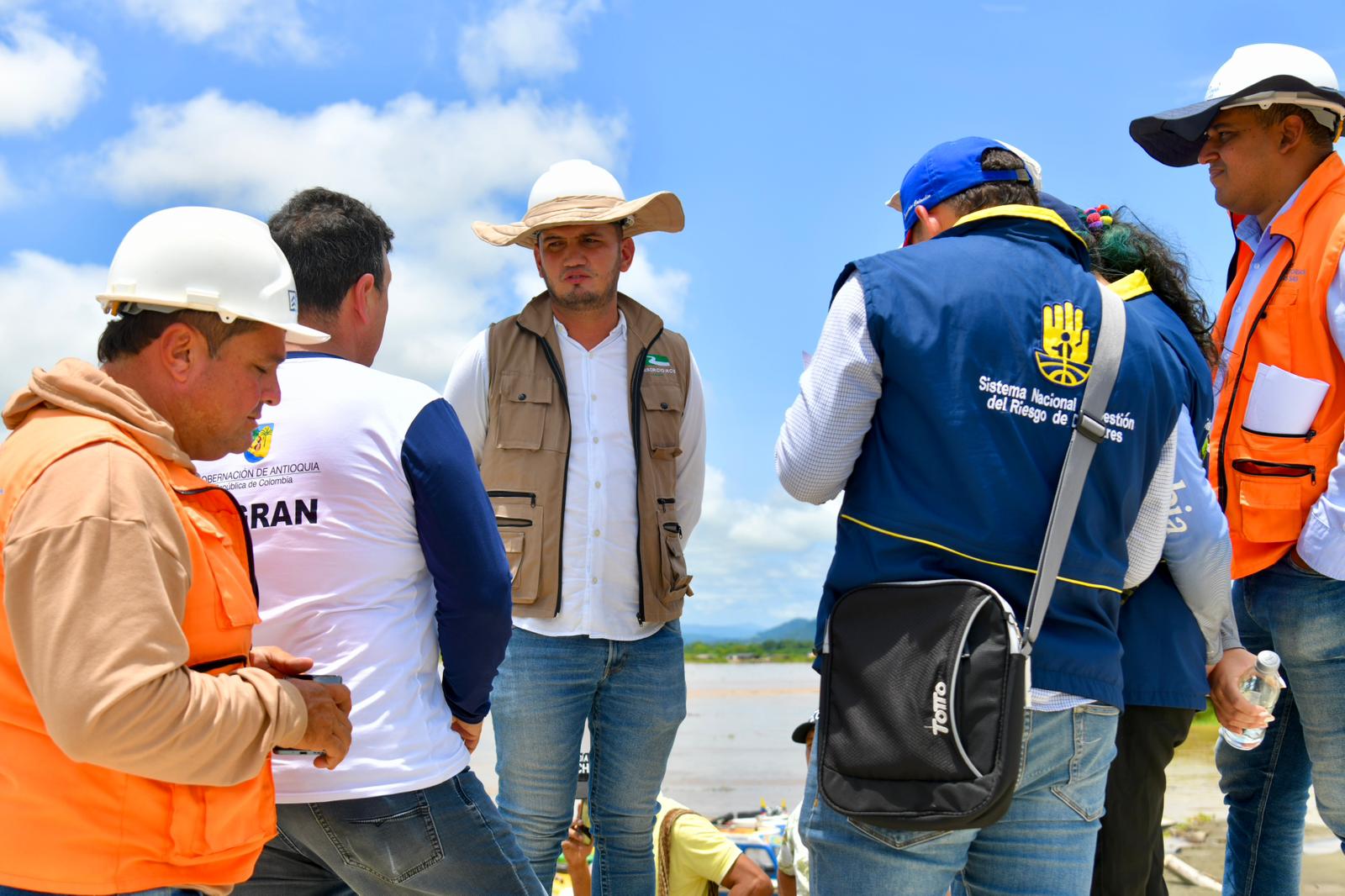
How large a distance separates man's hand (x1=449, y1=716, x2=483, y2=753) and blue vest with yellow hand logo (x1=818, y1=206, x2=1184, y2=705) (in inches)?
36.6

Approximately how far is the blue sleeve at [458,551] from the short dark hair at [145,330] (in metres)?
0.54

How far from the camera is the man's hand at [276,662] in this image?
206 centimetres

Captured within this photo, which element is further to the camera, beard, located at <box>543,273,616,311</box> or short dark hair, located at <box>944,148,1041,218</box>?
beard, located at <box>543,273,616,311</box>

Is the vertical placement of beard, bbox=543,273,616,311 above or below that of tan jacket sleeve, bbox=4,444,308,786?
above

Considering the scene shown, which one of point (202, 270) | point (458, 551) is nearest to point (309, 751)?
point (458, 551)

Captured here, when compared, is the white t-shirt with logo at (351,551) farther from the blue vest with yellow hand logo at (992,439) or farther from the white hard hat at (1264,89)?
the white hard hat at (1264,89)

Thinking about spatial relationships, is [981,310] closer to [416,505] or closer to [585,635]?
[416,505]

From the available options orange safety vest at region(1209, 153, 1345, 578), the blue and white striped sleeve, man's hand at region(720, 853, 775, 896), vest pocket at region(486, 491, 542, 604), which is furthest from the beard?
man's hand at region(720, 853, 775, 896)

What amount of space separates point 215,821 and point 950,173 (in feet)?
5.96

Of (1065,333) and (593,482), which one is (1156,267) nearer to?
(1065,333)

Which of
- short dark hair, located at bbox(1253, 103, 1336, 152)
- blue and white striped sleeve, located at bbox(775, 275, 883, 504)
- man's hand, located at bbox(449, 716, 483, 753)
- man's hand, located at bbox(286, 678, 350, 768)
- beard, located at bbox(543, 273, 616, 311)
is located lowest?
man's hand, located at bbox(449, 716, 483, 753)

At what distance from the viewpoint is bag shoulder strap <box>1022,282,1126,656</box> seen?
2139mm

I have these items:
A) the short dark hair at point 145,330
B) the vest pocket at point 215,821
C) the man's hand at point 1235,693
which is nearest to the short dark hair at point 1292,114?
the man's hand at point 1235,693

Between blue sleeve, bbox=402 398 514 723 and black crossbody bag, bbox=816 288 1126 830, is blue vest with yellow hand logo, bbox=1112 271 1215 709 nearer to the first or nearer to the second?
black crossbody bag, bbox=816 288 1126 830
